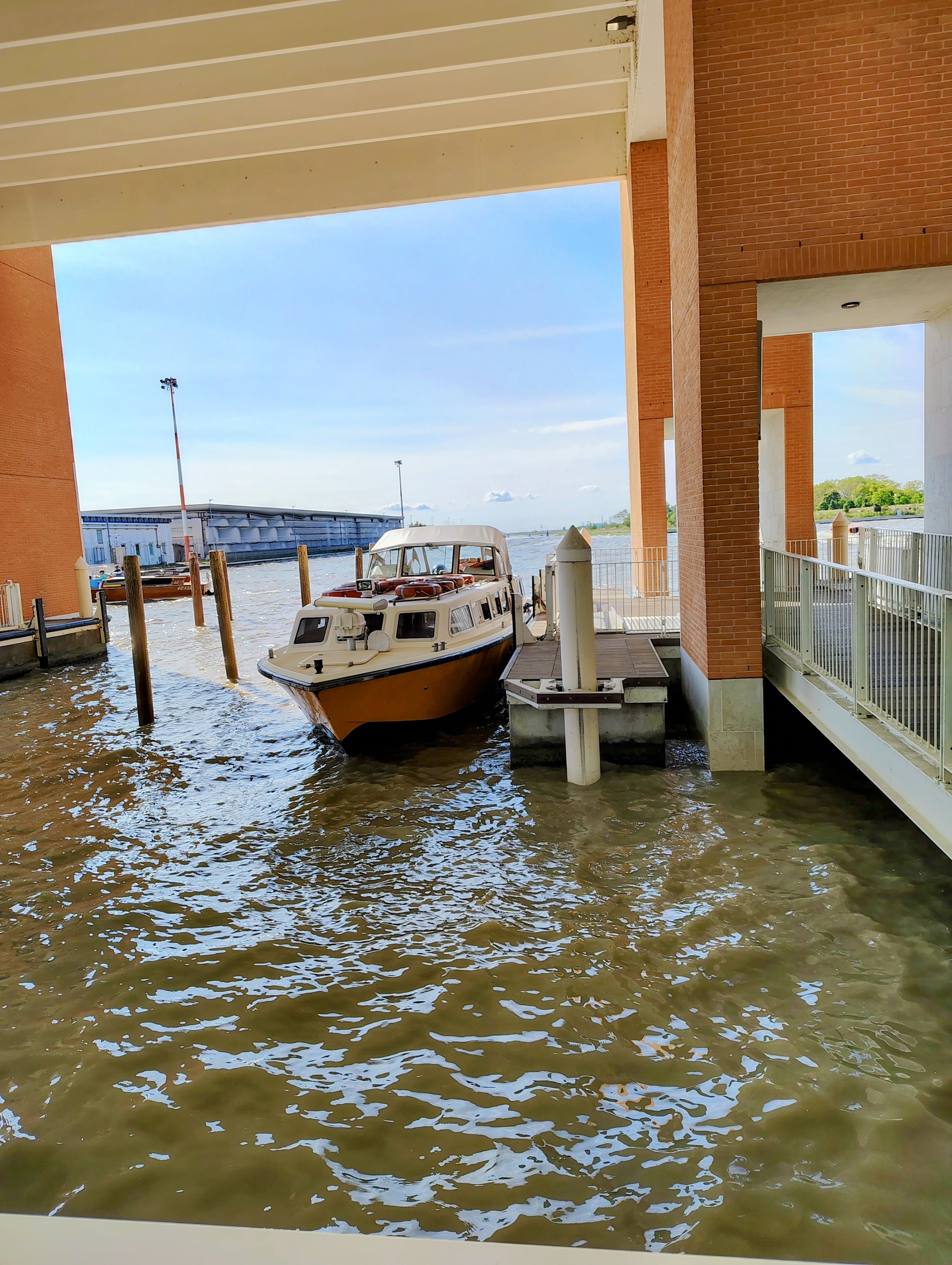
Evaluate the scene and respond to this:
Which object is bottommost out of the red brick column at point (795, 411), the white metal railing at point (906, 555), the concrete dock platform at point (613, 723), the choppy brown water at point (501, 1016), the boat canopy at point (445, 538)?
the choppy brown water at point (501, 1016)

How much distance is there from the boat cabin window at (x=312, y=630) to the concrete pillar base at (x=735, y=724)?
5.22 metres

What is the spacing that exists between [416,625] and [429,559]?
3271mm

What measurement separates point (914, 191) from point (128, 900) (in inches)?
346

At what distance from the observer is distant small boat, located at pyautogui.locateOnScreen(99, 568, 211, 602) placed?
3616cm

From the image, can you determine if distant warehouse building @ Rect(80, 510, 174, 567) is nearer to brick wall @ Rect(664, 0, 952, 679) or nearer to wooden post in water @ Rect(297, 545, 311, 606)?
wooden post in water @ Rect(297, 545, 311, 606)

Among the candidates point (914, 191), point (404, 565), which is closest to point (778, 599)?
point (914, 191)

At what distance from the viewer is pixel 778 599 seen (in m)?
8.62

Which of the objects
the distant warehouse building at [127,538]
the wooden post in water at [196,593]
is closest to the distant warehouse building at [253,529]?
the distant warehouse building at [127,538]

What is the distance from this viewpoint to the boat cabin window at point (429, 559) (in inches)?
558

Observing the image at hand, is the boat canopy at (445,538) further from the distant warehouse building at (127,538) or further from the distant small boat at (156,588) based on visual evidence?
the distant warehouse building at (127,538)

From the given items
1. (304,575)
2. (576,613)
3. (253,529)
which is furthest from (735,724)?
(253,529)

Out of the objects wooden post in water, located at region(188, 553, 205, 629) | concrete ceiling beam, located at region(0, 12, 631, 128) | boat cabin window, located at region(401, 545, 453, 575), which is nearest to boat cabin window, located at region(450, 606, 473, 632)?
boat cabin window, located at region(401, 545, 453, 575)

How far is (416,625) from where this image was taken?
1112 cm

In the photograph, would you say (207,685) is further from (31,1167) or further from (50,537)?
(31,1167)
